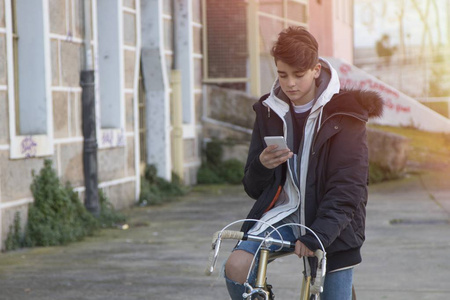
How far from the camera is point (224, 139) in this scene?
710 inches

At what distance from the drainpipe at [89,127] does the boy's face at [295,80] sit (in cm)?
801

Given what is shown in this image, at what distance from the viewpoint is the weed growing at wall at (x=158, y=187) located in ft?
48.3

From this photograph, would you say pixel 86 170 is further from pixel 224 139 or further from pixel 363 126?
pixel 363 126

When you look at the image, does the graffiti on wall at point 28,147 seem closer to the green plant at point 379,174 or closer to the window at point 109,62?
the window at point 109,62

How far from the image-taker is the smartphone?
13.1 ft

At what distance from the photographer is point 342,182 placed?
4.21 m

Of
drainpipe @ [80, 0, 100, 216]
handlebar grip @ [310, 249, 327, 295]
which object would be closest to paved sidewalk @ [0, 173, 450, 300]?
drainpipe @ [80, 0, 100, 216]

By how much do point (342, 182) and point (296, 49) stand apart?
1.91 feet

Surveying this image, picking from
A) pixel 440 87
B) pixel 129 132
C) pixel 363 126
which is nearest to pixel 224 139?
pixel 129 132

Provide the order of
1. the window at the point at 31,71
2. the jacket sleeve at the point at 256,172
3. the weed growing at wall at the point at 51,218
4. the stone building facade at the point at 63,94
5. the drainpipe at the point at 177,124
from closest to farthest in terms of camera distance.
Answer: the jacket sleeve at the point at 256,172, the stone building facade at the point at 63,94, the weed growing at wall at the point at 51,218, the window at the point at 31,71, the drainpipe at the point at 177,124

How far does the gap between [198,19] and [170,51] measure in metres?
1.36

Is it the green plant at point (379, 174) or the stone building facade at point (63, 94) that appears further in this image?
the green plant at point (379, 174)

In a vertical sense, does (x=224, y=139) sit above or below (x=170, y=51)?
below

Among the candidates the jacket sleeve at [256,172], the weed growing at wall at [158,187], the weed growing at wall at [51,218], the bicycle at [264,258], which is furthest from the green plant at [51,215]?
the bicycle at [264,258]
